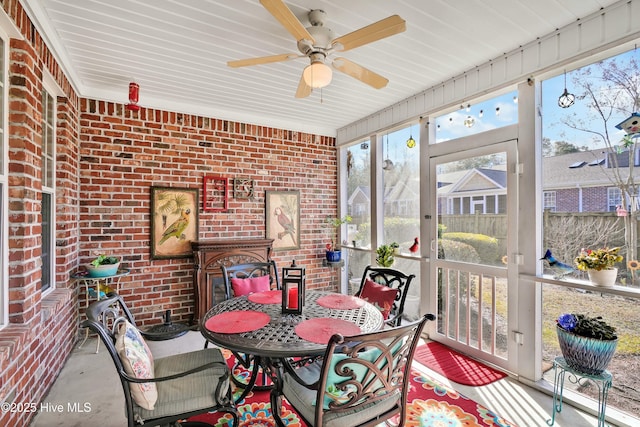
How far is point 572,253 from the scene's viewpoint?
2.35m

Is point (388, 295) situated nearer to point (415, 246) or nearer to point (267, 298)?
point (267, 298)

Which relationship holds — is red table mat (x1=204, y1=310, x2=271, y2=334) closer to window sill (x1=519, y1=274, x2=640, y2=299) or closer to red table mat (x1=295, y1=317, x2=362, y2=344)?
red table mat (x1=295, y1=317, x2=362, y2=344)

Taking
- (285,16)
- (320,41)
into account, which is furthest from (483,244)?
(285,16)

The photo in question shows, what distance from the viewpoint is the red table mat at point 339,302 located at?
2215mm

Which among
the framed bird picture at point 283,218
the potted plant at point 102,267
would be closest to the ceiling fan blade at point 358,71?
the framed bird picture at point 283,218

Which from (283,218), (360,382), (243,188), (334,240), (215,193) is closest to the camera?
(360,382)

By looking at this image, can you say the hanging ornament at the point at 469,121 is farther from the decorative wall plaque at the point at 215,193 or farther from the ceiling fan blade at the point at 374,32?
the decorative wall plaque at the point at 215,193

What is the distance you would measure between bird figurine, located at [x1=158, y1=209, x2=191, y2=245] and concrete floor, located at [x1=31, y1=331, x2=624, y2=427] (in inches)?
53.8

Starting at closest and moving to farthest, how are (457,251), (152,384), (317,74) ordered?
(152,384)
(317,74)
(457,251)

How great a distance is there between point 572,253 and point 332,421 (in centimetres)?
216

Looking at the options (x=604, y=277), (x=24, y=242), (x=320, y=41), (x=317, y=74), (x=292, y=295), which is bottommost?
(x=292, y=295)

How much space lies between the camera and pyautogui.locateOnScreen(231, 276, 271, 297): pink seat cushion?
2.76m

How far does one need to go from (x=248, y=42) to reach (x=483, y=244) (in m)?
2.69

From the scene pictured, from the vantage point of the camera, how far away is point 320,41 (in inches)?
87.4
